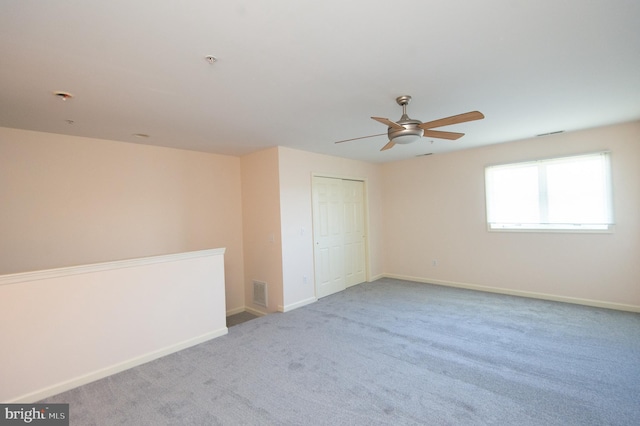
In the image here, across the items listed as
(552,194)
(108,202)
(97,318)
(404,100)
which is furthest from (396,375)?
A: (108,202)

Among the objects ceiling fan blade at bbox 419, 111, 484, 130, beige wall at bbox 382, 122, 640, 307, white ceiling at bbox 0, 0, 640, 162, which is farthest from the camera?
beige wall at bbox 382, 122, 640, 307

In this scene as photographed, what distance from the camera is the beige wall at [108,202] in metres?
3.19

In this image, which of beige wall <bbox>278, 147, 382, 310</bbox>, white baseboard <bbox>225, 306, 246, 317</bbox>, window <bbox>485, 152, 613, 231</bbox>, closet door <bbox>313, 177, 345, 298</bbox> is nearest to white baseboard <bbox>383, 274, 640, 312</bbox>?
window <bbox>485, 152, 613, 231</bbox>

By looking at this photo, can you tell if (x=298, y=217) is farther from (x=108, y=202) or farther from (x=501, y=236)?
(x=501, y=236)

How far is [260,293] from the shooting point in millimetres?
4750

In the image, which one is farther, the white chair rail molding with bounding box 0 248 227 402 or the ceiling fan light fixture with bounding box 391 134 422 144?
the ceiling fan light fixture with bounding box 391 134 422 144

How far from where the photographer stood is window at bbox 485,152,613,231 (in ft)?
13.4

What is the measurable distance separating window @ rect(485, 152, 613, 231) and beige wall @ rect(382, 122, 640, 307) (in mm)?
112

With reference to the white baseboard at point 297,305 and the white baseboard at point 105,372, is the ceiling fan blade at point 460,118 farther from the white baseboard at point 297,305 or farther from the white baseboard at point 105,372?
the white baseboard at point 105,372

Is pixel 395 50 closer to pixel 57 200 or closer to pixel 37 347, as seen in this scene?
pixel 37 347

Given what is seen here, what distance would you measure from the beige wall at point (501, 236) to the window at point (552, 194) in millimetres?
112

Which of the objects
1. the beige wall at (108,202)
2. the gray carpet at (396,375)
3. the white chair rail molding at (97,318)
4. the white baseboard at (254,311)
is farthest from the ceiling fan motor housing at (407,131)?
the white baseboard at (254,311)

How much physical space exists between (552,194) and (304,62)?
4.50 m

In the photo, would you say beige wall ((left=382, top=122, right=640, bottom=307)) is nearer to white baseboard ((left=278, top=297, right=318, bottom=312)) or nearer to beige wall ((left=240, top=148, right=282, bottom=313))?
white baseboard ((left=278, top=297, right=318, bottom=312))
